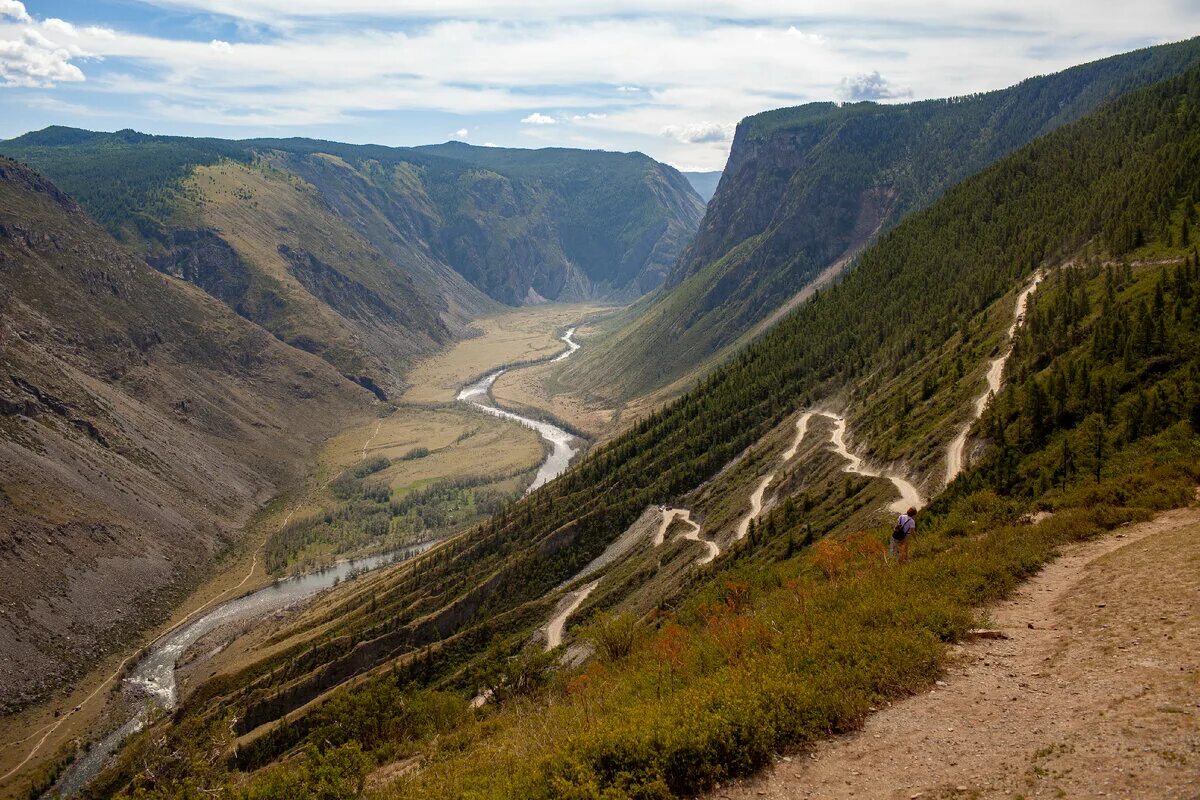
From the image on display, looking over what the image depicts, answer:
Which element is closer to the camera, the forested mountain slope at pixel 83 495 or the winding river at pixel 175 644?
the winding river at pixel 175 644

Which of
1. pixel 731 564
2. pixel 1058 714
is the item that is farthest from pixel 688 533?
pixel 1058 714

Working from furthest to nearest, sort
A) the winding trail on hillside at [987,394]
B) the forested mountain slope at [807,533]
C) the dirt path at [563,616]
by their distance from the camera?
the dirt path at [563,616] → the winding trail on hillside at [987,394] → the forested mountain slope at [807,533]

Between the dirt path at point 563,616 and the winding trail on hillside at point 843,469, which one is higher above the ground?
the winding trail on hillside at point 843,469

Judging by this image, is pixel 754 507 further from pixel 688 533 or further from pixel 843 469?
pixel 843 469

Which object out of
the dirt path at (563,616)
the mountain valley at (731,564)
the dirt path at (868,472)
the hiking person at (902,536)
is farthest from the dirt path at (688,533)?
the hiking person at (902,536)

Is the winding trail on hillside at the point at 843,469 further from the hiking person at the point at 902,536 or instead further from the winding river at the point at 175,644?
the winding river at the point at 175,644

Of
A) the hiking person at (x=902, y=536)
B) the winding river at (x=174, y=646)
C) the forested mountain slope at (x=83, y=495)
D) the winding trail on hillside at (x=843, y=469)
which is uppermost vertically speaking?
the hiking person at (x=902, y=536)

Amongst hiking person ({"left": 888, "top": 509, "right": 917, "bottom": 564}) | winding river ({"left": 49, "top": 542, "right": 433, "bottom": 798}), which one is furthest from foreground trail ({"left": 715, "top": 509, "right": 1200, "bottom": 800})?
winding river ({"left": 49, "top": 542, "right": 433, "bottom": 798})

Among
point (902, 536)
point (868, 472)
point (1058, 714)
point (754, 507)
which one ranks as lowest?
point (754, 507)
